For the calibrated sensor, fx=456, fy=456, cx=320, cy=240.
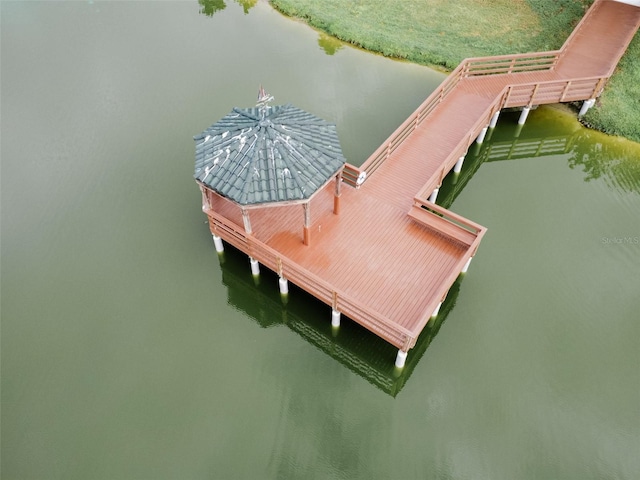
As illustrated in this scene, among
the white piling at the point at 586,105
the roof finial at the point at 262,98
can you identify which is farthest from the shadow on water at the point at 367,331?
the roof finial at the point at 262,98

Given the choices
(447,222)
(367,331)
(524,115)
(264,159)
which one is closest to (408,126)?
(447,222)

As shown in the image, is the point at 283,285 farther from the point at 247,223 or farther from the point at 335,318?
the point at 247,223

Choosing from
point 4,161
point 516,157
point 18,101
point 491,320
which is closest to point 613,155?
point 516,157

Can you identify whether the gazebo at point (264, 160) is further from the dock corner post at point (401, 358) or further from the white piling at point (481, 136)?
the white piling at point (481, 136)

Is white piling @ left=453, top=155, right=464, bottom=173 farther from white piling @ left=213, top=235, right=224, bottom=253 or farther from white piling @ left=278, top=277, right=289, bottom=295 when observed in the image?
white piling @ left=213, top=235, right=224, bottom=253

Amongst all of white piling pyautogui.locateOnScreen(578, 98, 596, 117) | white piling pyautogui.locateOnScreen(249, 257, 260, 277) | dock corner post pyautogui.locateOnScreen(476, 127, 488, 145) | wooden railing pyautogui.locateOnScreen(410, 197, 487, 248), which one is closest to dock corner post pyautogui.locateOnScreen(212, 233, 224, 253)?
white piling pyautogui.locateOnScreen(249, 257, 260, 277)

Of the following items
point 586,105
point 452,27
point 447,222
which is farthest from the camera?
point 452,27

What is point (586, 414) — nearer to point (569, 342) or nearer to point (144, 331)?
point (569, 342)

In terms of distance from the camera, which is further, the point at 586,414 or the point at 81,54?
the point at 81,54
